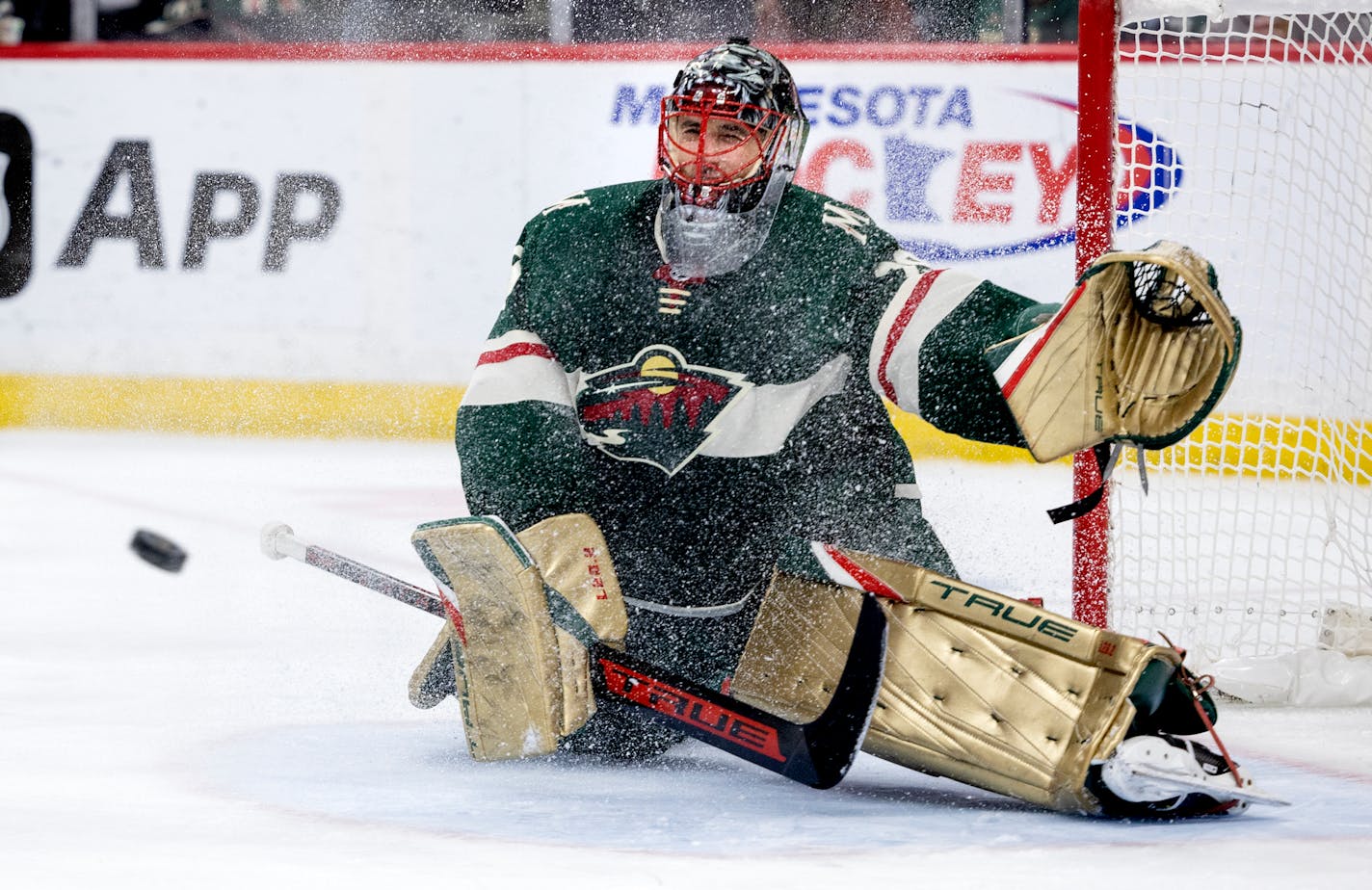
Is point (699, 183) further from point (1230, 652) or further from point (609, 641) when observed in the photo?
point (1230, 652)

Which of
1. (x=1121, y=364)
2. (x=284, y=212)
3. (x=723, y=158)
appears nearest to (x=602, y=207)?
(x=723, y=158)

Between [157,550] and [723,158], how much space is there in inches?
50.3

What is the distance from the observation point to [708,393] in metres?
2.29

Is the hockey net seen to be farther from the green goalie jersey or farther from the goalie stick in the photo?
the goalie stick

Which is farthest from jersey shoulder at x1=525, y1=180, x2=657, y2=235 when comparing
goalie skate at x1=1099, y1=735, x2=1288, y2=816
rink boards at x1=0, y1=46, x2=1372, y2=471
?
rink boards at x1=0, y1=46, x2=1372, y2=471

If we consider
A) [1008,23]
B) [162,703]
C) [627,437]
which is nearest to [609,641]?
[627,437]

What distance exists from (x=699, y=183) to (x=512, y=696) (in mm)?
665

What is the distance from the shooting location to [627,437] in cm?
233

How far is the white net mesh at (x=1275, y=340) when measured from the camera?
10.6ft

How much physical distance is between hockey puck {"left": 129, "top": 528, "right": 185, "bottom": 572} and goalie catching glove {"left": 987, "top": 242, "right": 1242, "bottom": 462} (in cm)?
155

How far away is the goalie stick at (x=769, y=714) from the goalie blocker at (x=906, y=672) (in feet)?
0.14

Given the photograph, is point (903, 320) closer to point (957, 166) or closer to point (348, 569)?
point (348, 569)

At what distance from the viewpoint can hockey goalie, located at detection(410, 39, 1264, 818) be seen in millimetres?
2012

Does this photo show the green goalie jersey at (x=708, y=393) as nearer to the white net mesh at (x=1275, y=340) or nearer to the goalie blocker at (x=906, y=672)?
the goalie blocker at (x=906, y=672)
